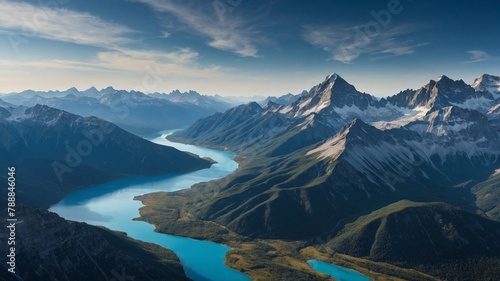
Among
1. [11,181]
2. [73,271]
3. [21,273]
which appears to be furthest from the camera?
[73,271]

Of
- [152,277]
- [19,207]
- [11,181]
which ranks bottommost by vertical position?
[152,277]

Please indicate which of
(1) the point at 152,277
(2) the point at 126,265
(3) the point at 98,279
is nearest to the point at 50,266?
(3) the point at 98,279

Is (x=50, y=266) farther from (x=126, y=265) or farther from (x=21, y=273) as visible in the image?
(x=126, y=265)

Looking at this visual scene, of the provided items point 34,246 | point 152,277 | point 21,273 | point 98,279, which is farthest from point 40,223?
point 152,277

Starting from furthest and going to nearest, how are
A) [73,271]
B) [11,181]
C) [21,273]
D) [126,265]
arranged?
[126,265] → [73,271] → [21,273] → [11,181]

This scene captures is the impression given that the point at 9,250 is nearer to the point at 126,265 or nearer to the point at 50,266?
the point at 50,266

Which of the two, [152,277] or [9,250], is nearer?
[9,250]

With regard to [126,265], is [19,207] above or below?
above
